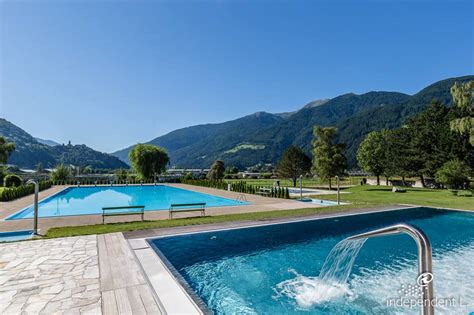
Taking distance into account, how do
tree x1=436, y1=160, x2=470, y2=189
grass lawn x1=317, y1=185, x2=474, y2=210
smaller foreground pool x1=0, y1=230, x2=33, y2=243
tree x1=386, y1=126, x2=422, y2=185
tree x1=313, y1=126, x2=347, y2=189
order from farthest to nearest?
tree x1=386, y1=126, x2=422, y2=185 → tree x1=313, y1=126, x2=347, y2=189 → tree x1=436, y1=160, x2=470, y2=189 → grass lawn x1=317, y1=185, x2=474, y2=210 → smaller foreground pool x1=0, y1=230, x2=33, y2=243

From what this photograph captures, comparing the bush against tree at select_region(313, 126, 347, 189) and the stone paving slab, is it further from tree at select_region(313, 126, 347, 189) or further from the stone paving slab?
tree at select_region(313, 126, 347, 189)

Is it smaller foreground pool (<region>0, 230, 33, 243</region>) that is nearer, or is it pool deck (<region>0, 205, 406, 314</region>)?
pool deck (<region>0, 205, 406, 314</region>)

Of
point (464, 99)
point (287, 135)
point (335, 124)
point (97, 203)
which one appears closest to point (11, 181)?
point (97, 203)

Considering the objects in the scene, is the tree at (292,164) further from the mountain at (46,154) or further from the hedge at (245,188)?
the mountain at (46,154)

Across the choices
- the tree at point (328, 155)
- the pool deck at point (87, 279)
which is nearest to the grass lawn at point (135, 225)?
the pool deck at point (87, 279)

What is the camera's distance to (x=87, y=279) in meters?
4.55

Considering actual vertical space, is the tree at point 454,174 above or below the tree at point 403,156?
below

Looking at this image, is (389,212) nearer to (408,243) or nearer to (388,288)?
(408,243)

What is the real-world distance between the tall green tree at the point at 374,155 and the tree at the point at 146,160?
28548 millimetres

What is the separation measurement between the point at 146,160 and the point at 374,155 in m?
31.4

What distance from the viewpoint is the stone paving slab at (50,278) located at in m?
3.66

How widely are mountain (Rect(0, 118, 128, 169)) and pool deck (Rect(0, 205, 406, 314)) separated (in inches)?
5493

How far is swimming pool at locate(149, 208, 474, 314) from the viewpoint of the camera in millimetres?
4566

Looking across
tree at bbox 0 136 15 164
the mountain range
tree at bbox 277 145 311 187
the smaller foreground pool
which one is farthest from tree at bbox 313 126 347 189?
the mountain range
